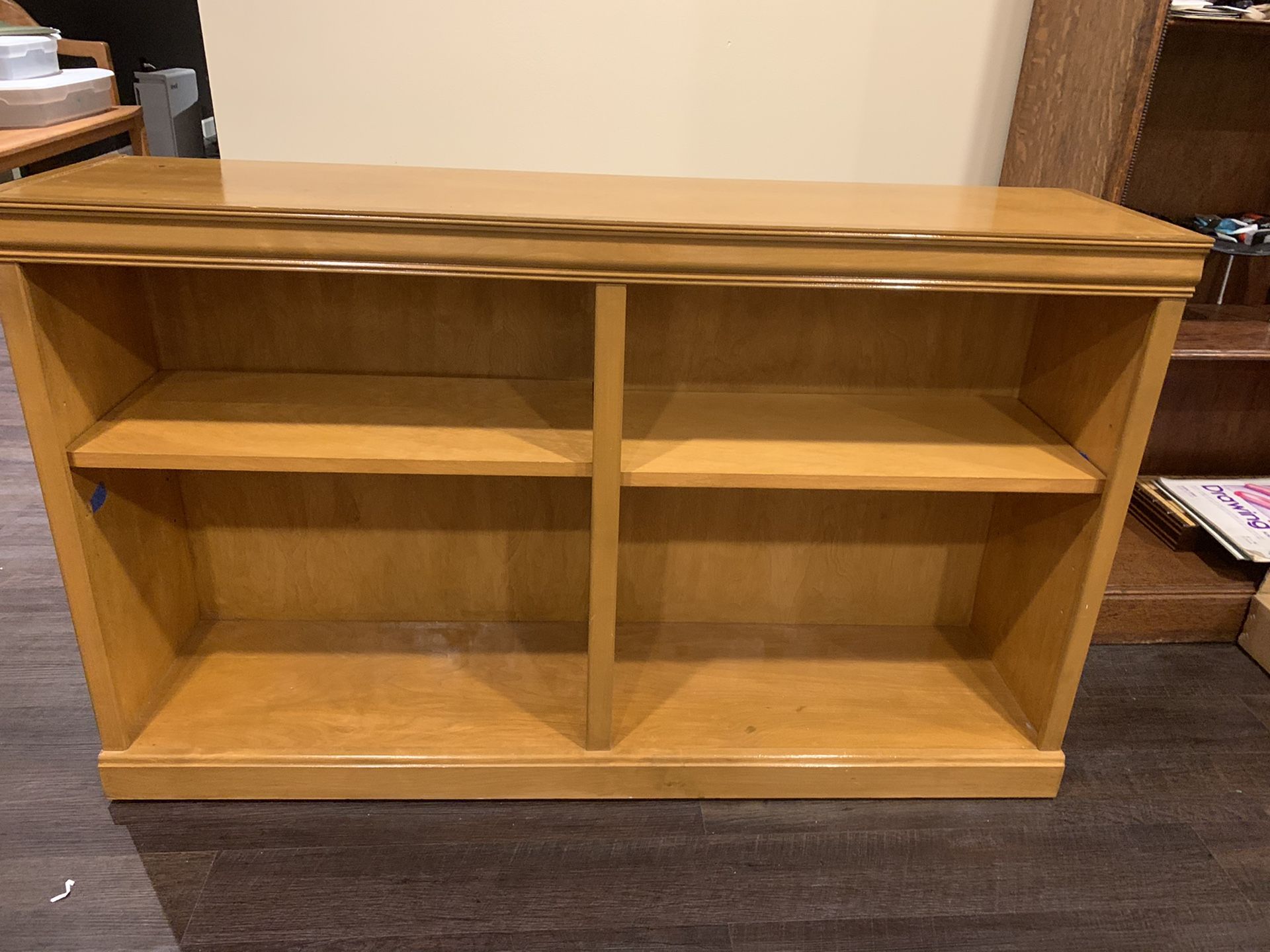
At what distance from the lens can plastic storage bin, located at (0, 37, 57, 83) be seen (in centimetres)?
260

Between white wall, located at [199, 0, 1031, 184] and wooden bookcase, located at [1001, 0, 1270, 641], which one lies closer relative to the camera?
wooden bookcase, located at [1001, 0, 1270, 641]

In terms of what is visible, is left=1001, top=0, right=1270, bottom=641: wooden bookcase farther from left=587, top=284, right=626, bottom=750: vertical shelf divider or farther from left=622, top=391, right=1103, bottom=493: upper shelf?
A: left=587, top=284, right=626, bottom=750: vertical shelf divider

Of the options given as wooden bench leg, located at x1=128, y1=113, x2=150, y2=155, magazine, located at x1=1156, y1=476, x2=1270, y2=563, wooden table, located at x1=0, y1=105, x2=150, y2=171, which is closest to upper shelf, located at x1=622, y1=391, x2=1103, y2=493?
magazine, located at x1=1156, y1=476, x2=1270, y2=563

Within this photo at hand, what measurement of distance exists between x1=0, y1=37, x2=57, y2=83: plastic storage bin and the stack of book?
3322 mm

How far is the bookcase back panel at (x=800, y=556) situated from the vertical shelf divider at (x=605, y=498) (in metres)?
0.31

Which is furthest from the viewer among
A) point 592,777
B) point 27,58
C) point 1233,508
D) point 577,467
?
point 27,58

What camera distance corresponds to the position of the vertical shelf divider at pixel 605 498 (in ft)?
3.98

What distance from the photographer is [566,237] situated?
3.81 feet

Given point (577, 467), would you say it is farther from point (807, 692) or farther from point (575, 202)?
point (807, 692)

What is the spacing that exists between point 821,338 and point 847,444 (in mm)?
225

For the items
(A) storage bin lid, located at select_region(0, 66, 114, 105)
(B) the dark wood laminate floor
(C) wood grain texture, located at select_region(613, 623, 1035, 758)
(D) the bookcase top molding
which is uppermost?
(A) storage bin lid, located at select_region(0, 66, 114, 105)

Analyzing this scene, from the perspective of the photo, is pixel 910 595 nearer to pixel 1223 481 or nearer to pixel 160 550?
pixel 1223 481

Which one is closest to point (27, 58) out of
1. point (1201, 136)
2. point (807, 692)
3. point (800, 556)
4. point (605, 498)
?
point (605, 498)

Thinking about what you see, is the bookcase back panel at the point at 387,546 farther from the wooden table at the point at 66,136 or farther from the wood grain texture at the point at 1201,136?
the wood grain texture at the point at 1201,136
